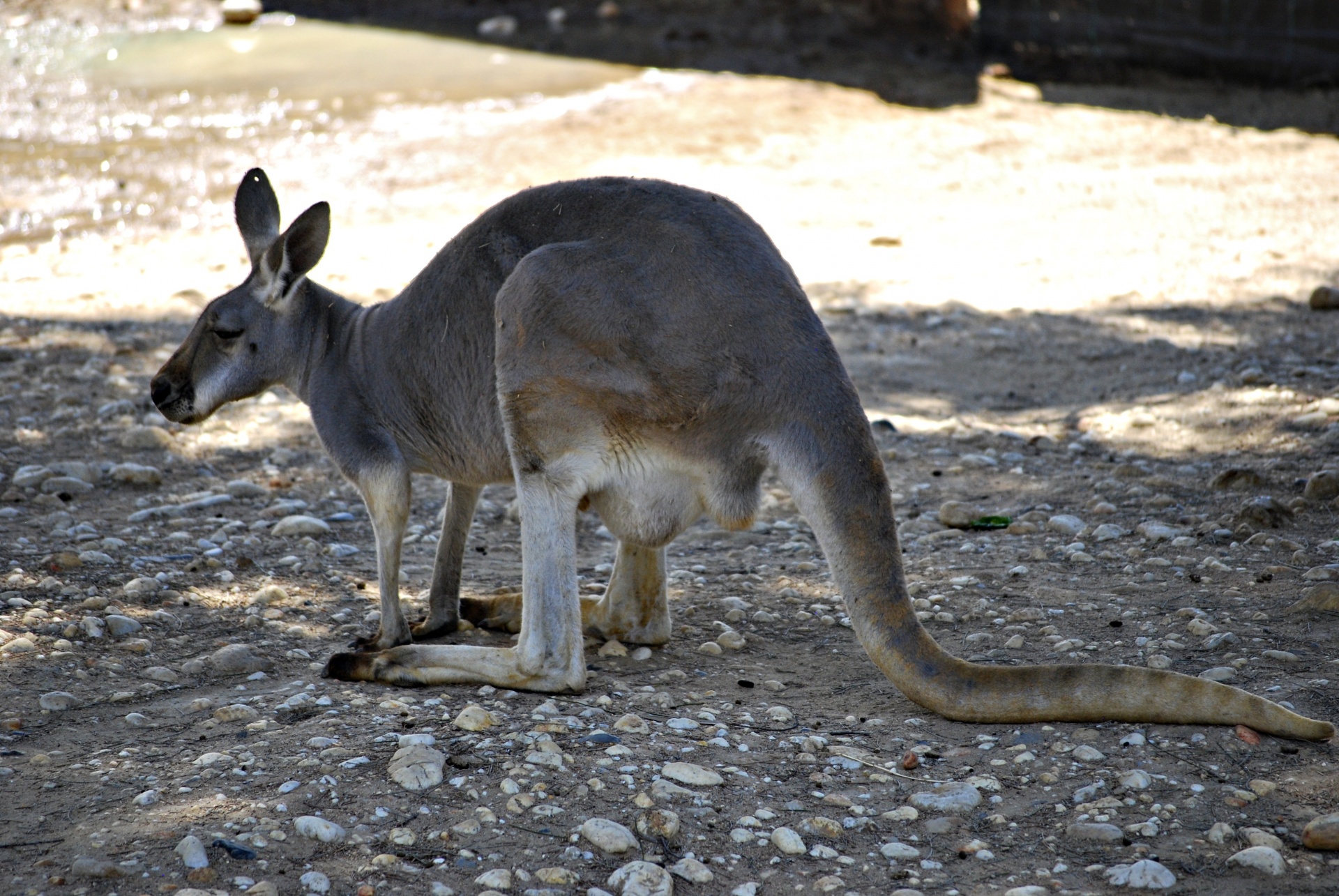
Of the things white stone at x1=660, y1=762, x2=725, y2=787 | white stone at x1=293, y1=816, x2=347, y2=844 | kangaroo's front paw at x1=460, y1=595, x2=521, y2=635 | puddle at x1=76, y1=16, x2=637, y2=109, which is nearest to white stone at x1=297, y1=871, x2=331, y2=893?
white stone at x1=293, y1=816, x2=347, y2=844

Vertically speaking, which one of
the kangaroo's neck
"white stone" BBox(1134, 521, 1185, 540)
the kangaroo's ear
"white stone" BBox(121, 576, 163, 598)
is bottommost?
"white stone" BBox(121, 576, 163, 598)

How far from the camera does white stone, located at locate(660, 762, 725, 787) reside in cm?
262

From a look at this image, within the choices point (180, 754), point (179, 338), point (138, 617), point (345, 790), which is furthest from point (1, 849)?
point (179, 338)

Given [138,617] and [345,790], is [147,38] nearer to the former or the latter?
[138,617]

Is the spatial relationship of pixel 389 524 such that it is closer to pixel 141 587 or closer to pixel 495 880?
pixel 141 587

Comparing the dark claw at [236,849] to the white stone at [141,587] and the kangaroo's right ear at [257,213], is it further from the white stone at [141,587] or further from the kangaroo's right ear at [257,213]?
the kangaroo's right ear at [257,213]

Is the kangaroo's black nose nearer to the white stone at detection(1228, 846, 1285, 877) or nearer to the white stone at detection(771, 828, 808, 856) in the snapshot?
the white stone at detection(771, 828, 808, 856)

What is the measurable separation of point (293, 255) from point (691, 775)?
74.1 inches

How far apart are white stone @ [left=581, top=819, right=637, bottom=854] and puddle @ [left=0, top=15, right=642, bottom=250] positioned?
6618mm

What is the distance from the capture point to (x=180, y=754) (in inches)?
109

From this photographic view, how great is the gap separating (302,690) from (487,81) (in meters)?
8.99

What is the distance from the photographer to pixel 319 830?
7.84 ft

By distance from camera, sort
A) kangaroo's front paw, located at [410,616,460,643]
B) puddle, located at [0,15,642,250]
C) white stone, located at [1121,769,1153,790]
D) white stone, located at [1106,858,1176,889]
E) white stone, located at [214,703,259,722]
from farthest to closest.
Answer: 1. puddle, located at [0,15,642,250]
2. kangaroo's front paw, located at [410,616,460,643]
3. white stone, located at [214,703,259,722]
4. white stone, located at [1121,769,1153,790]
5. white stone, located at [1106,858,1176,889]

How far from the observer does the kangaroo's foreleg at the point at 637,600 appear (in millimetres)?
3434
